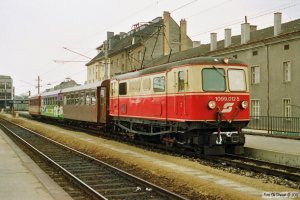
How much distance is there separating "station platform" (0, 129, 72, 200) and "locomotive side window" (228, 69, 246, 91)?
723 cm

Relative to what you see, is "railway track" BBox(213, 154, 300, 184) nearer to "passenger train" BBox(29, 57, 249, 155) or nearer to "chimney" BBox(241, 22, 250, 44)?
"passenger train" BBox(29, 57, 249, 155)

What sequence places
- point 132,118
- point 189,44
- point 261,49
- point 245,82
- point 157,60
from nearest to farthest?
point 245,82, point 132,118, point 261,49, point 157,60, point 189,44

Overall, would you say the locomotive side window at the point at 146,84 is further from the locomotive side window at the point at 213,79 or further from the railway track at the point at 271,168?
the railway track at the point at 271,168

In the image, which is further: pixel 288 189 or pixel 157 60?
pixel 157 60

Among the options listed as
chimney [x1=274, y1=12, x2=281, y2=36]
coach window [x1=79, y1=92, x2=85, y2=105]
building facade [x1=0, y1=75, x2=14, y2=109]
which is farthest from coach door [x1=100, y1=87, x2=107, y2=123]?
building facade [x1=0, y1=75, x2=14, y2=109]

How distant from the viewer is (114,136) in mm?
23594

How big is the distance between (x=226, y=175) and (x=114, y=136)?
12876 millimetres

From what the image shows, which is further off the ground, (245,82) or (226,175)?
(245,82)

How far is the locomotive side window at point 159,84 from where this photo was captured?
54.0 feet

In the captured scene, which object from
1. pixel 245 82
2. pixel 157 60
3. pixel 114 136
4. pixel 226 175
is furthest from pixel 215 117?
pixel 157 60

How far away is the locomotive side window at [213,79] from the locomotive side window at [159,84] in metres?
2.09

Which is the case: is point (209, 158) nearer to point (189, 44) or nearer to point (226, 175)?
point (226, 175)

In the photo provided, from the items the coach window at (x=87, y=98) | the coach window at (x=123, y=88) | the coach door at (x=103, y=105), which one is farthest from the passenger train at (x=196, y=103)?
the coach window at (x=87, y=98)

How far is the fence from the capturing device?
29.5 metres
